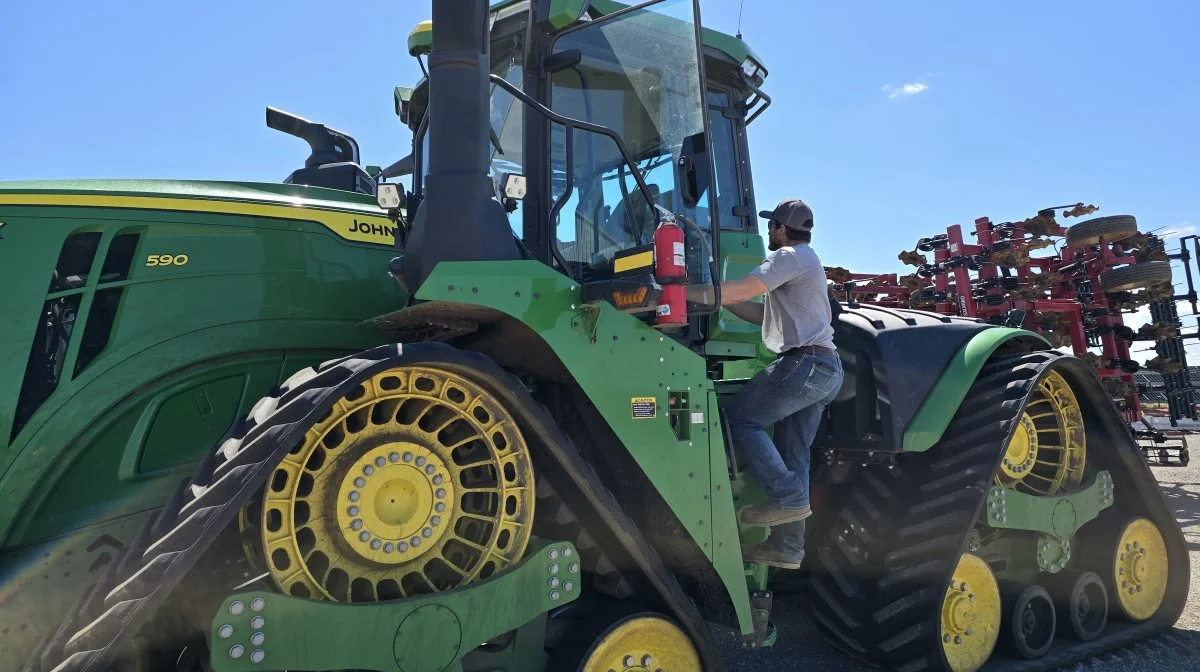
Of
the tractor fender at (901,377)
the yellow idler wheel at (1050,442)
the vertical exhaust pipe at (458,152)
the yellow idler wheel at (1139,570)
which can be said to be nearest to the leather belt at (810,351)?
the tractor fender at (901,377)

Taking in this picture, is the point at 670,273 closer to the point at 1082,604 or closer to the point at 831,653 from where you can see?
the point at 831,653

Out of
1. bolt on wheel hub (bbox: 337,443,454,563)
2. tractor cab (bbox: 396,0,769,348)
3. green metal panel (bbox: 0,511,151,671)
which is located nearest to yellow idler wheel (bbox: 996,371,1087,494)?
tractor cab (bbox: 396,0,769,348)

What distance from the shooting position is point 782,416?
3641 mm

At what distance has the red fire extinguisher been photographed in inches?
120

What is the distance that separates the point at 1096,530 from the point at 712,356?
2.74 m

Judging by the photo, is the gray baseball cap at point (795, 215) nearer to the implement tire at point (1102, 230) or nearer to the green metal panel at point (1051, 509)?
A: the green metal panel at point (1051, 509)

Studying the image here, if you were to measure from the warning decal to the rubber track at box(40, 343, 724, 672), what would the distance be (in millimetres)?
390

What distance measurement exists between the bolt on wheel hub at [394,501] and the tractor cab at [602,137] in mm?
1149

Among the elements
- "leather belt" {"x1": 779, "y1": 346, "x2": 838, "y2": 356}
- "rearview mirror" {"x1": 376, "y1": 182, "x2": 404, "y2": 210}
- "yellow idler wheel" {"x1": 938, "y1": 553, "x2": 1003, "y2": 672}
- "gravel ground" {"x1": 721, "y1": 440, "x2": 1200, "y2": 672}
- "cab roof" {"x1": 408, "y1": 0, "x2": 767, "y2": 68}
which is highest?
"cab roof" {"x1": 408, "y1": 0, "x2": 767, "y2": 68}

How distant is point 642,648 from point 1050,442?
314 cm

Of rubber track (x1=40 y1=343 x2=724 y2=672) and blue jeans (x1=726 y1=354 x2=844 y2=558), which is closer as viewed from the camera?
rubber track (x1=40 y1=343 x2=724 y2=672)

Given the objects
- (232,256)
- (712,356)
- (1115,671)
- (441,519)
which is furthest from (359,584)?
(1115,671)

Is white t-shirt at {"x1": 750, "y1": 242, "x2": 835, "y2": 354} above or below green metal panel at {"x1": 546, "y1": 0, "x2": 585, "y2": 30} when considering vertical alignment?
below

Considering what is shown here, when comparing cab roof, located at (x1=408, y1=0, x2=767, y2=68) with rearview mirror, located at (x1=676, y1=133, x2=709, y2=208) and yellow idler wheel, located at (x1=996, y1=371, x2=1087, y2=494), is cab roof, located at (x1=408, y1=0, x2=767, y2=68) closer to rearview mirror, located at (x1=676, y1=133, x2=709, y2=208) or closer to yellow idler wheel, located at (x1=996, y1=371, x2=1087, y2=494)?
rearview mirror, located at (x1=676, y1=133, x2=709, y2=208)
